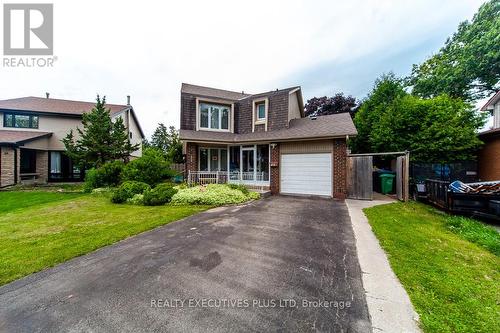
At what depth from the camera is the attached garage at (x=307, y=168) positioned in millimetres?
10434

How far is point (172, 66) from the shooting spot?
15.3 meters

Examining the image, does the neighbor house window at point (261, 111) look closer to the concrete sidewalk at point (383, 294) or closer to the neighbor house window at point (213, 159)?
the neighbor house window at point (213, 159)

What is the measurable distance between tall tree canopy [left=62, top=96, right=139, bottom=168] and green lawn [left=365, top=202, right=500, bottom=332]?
675 inches

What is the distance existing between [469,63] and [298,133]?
16359 millimetres

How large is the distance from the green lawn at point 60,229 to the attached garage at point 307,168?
5139 mm

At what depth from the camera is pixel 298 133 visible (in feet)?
36.4

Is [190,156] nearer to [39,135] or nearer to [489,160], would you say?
[39,135]

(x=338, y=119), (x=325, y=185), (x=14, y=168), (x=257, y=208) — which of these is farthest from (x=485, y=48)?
(x=14, y=168)

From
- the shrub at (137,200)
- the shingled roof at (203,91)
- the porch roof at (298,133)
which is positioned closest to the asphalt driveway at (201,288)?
the shrub at (137,200)

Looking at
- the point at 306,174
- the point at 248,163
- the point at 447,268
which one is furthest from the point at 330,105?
the point at 447,268

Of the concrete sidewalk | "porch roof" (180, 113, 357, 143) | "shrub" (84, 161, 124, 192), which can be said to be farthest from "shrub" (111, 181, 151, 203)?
the concrete sidewalk

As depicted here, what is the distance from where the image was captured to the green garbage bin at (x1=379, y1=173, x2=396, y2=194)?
1166 cm

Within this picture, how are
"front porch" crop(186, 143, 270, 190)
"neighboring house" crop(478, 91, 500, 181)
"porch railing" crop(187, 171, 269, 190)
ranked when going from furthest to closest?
"front porch" crop(186, 143, 270, 190)
"porch railing" crop(187, 171, 269, 190)
"neighboring house" crop(478, 91, 500, 181)

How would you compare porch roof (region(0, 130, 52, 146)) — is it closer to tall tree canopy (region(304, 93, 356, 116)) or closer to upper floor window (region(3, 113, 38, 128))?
upper floor window (region(3, 113, 38, 128))
